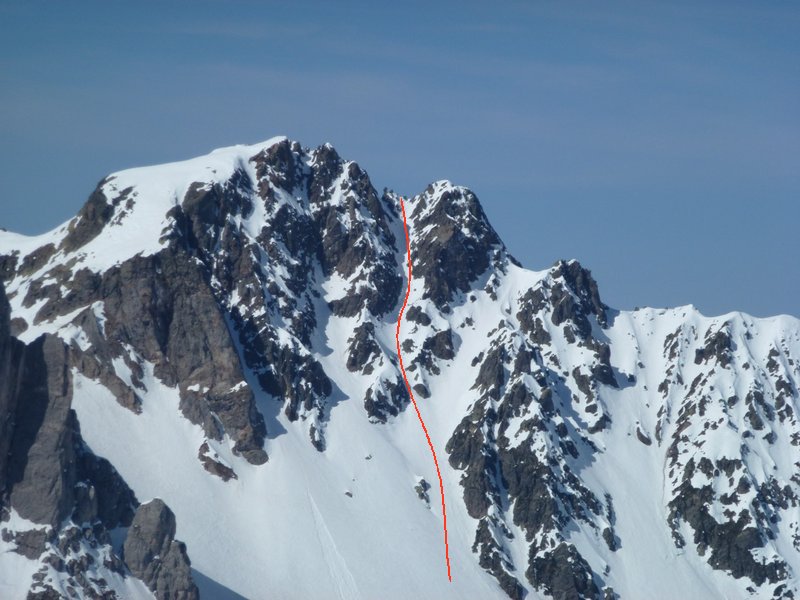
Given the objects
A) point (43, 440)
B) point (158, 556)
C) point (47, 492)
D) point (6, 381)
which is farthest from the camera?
point (158, 556)

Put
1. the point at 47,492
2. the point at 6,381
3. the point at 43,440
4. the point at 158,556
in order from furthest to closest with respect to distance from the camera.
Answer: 1. the point at 158,556
2. the point at 43,440
3. the point at 47,492
4. the point at 6,381

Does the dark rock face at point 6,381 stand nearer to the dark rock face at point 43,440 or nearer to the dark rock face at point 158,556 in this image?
the dark rock face at point 43,440

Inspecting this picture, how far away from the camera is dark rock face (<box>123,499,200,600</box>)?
559 ft

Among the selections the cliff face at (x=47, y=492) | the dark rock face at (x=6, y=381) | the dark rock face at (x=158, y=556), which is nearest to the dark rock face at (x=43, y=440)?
the cliff face at (x=47, y=492)

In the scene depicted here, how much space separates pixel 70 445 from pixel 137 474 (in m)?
29.9

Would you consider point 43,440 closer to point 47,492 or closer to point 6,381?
point 47,492

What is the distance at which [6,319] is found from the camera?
156875 mm

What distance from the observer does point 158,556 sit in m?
172

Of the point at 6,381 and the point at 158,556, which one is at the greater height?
the point at 6,381

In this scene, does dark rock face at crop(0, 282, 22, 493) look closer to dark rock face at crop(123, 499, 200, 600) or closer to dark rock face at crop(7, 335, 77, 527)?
dark rock face at crop(7, 335, 77, 527)

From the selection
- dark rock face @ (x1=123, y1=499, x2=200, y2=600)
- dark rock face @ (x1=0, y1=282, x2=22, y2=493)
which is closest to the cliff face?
dark rock face @ (x1=0, y1=282, x2=22, y2=493)

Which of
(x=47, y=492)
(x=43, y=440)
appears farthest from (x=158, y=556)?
(x=43, y=440)

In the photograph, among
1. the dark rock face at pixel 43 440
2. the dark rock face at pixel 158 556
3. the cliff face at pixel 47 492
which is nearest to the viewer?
the cliff face at pixel 47 492

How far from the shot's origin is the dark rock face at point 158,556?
6713 inches
